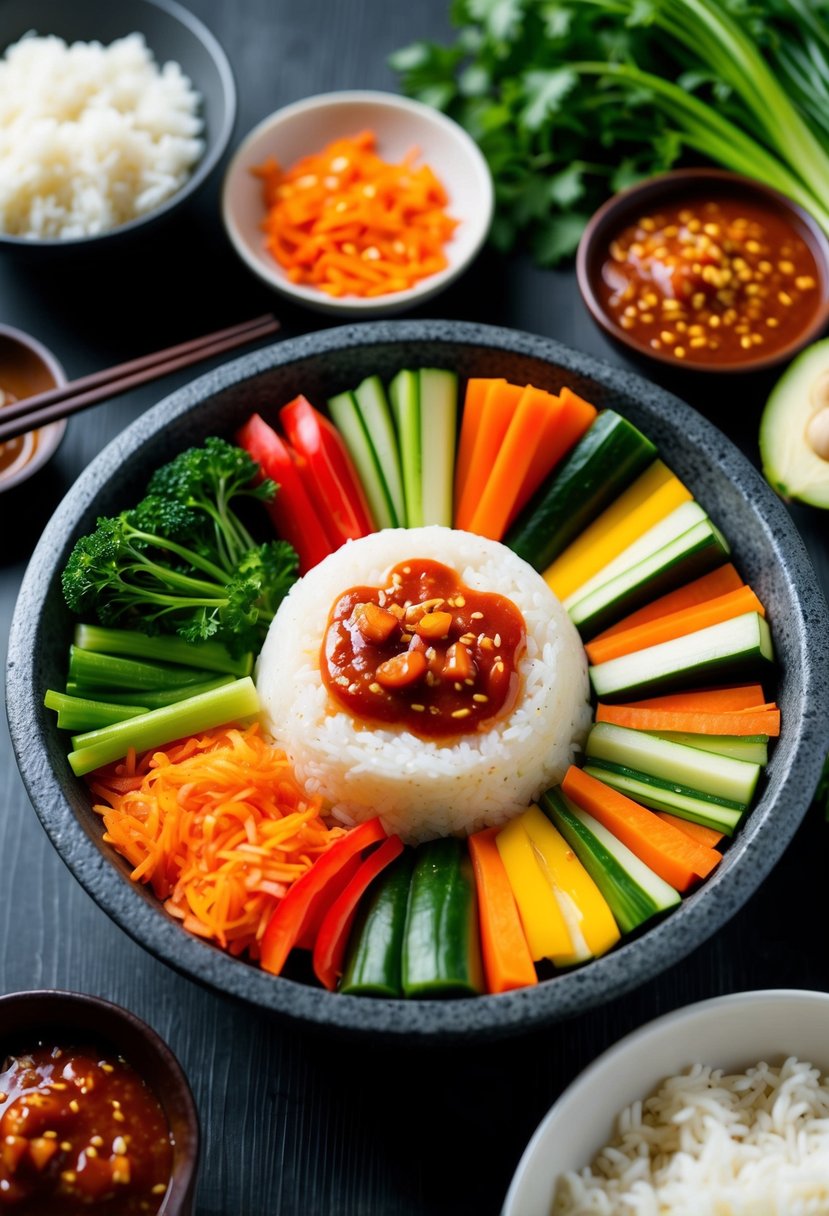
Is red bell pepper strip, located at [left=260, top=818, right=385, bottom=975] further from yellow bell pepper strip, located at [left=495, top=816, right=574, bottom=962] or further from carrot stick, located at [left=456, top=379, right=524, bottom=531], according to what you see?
carrot stick, located at [left=456, top=379, right=524, bottom=531]

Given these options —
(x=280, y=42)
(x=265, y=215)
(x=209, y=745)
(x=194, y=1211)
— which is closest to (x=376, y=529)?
(x=209, y=745)

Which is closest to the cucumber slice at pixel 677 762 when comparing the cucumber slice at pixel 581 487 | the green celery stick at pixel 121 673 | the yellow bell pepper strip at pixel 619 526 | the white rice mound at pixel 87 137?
the yellow bell pepper strip at pixel 619 526


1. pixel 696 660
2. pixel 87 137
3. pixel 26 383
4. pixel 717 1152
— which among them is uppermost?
pixel 87 137

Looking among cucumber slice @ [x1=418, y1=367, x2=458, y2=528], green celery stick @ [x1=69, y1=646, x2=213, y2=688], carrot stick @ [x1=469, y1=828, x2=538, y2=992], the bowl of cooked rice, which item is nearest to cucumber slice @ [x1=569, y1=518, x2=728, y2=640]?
cucumber slice @ [x1=418, y1=367, x2=458, y2=528]

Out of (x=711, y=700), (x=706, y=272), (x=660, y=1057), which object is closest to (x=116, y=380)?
(x=706, y=272)

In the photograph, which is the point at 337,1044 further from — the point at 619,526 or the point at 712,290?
the point at 712,290
